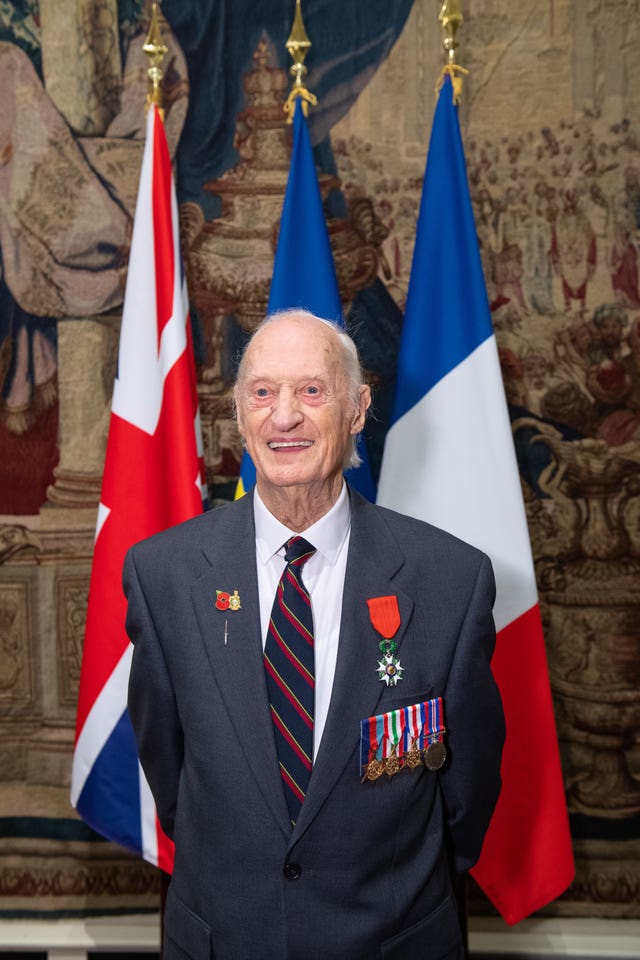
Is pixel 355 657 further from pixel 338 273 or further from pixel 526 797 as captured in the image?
pixel 338 273

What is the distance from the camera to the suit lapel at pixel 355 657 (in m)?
1.83

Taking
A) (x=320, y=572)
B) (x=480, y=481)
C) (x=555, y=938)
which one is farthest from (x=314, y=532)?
(x=555, y=938)

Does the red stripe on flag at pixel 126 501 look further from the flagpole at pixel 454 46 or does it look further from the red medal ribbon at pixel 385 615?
the flagpole at pixel 454 46

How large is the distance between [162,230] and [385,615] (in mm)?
1642

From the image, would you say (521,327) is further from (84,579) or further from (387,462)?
(84,579)

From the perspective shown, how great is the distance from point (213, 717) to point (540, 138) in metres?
2.45

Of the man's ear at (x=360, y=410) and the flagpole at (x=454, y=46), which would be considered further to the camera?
the flagpole at (x=454, y=46)

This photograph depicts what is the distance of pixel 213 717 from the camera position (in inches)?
74.5

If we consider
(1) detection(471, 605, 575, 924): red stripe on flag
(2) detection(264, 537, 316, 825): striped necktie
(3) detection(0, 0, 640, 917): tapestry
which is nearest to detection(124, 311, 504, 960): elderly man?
(2) detection(264, 537, 316, 825): striped necktie

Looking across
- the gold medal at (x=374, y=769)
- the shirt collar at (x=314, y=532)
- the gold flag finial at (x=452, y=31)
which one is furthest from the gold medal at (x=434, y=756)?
the gold flag finial at (x=452, y=31)

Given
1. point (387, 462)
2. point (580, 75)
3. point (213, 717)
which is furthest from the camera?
point (580, 75)

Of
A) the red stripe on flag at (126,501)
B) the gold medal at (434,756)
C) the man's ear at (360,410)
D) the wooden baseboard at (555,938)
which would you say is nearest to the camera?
the gold medal at (434,756)

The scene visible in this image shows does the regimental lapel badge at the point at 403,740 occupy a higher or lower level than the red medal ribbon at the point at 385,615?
lower

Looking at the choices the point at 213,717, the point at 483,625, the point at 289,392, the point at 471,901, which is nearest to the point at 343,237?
the point at 289,392
